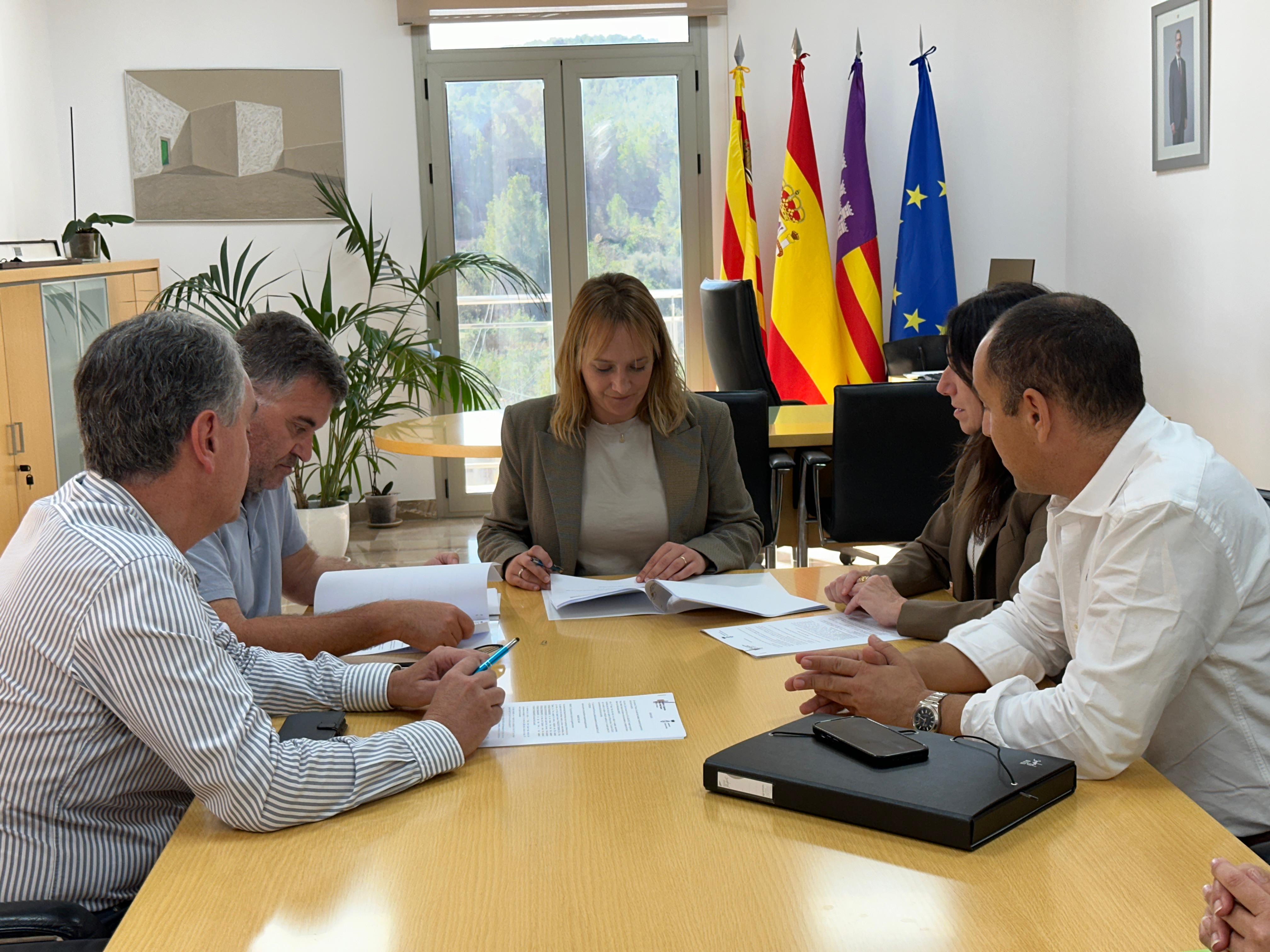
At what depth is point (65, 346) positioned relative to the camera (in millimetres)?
4676

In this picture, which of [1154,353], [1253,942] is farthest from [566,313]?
[1253,942]

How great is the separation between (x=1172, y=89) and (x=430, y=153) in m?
3.77

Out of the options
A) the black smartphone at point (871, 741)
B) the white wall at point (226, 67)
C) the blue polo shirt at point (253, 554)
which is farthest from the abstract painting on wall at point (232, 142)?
the black smartphone at point (871, 741)

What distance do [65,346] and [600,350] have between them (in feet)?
10.1

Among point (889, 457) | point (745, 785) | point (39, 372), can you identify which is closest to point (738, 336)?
point (889, 457)

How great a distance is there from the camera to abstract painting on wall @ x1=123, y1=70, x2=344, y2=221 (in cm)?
620

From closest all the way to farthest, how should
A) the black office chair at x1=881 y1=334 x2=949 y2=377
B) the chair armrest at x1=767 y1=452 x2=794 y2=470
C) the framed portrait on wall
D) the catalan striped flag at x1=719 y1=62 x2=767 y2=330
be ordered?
the chair armrest at x1=767 y1=452 x2=794 y2=470 < the framed portrait on wall < the black office chair at x1=881 y1=334 x2=949 y2=377 < the catalan striped flag at x1=719 y1=62 x2=767 y2=330

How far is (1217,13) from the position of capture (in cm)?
473

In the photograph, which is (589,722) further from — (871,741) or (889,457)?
(889,457)

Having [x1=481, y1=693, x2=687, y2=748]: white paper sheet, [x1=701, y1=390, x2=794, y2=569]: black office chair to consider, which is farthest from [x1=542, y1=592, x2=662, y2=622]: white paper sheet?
[x1=701, y1=390, x2=794, y2=569]: black office chair

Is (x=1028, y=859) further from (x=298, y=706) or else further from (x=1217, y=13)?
(x=1217, y=13)

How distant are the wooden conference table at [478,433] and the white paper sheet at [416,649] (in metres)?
1.57

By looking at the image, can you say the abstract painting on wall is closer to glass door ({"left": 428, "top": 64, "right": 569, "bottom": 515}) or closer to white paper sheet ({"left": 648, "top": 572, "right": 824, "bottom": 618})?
glass door ({"left": 428, "top": 64, "right": 569, "bottom": 515})

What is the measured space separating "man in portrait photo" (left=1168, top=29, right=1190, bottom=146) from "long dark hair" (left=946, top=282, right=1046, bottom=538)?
3546 millimetres
